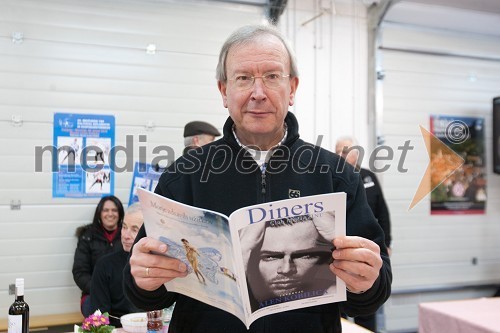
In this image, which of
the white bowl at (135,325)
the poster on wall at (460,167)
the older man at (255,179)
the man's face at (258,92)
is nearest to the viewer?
the older man at (255,179)

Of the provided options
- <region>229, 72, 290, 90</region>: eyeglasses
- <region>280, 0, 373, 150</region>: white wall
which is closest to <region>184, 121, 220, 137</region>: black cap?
<region>280, 0, 373, 150</region>: white wall

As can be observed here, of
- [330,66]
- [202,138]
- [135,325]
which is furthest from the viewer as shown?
[330,66]

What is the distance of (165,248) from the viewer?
1.22 meters

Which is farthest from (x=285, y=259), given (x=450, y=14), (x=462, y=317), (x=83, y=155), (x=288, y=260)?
(x=450, y=14)

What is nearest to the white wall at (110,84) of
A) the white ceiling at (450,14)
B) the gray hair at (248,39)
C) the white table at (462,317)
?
the white ceiling at (450,14)

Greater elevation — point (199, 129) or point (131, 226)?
point (199, 129)

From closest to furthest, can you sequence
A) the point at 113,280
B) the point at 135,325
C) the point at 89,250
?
the point at 135,325, the point at 113,280, the point at 89,250

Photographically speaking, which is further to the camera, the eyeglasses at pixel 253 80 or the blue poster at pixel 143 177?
the blue poster at pixel 143 177

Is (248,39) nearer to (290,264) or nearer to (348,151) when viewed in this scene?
(290,264)

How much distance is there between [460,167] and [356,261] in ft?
17.7

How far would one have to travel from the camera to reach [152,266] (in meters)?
1.23

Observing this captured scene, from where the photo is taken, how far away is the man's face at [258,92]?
4.61 feet

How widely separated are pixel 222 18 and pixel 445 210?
3542 millimetres

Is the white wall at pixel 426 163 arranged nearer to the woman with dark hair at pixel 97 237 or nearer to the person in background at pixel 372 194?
the person in background at pixel 372 194
